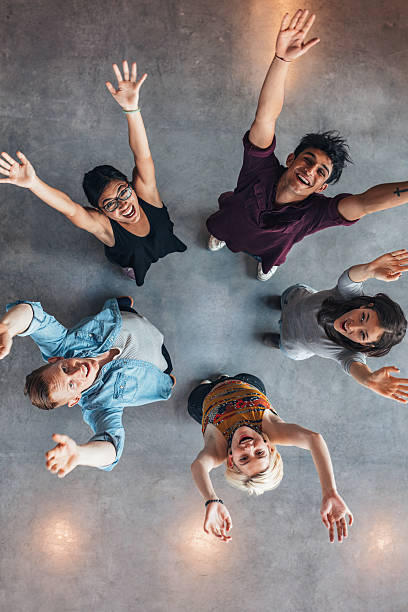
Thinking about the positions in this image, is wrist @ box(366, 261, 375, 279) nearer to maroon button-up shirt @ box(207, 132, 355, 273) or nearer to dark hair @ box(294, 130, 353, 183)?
maroon button-up shirt @ box(207, 132, 355, 273)

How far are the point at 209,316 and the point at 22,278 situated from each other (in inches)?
67.8

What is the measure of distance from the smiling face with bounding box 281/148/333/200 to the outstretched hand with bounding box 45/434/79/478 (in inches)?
72.7

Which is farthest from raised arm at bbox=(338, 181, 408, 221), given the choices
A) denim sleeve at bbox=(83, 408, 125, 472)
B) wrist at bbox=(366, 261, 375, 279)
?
denim sleeve at bbox=(83, 408, 125, 472)

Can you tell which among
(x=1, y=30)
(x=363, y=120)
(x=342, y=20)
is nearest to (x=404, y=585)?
(x=363, y=120)

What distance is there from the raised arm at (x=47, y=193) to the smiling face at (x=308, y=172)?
1242mm

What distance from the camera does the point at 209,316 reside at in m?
3.85

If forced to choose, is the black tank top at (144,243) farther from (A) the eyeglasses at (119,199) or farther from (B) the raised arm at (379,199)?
(B) the raised arm at (379,199)

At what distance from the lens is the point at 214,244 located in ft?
12.2

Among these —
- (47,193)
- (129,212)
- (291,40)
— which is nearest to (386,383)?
(129,212)

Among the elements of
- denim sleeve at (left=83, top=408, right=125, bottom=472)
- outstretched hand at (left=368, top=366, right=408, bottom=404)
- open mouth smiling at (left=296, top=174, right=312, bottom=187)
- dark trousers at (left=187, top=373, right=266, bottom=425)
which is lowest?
dark trousers at (left=187, top=373, right=266, bottom=425)

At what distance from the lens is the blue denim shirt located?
274 centimetres

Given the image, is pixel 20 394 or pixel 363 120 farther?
pixel 363 120

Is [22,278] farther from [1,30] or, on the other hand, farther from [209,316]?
A: [1,30]

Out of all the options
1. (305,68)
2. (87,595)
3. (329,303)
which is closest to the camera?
(329,303)
